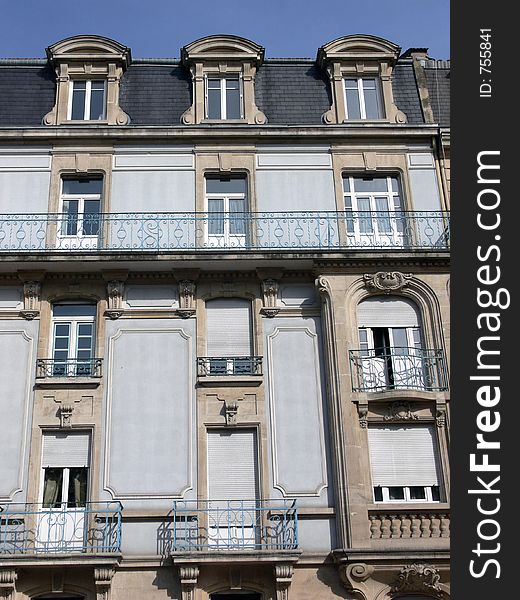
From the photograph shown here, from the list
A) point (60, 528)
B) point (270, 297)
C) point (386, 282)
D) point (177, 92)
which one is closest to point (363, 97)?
point (177, 92)

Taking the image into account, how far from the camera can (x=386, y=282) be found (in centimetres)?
1842

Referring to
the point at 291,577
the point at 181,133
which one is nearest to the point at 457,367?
the point at 291,577

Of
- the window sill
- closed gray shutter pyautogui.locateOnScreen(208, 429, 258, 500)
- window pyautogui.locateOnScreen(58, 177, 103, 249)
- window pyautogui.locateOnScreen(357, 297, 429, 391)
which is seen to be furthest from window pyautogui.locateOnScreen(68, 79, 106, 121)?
closed gray shutter pyautogui.locateOnScreen(208, 429, 258, 500)

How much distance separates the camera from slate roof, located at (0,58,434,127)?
20688mm

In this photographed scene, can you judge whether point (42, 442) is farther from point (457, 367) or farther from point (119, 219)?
point (457, 367)

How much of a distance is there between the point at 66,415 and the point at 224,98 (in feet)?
28.7

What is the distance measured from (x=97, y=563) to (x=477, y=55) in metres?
10.5

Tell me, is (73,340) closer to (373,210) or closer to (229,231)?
(229,231)

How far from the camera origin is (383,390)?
17281 mm

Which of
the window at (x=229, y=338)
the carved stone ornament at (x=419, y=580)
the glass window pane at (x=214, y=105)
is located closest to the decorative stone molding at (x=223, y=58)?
the glass window pane at (x=214, y=105)

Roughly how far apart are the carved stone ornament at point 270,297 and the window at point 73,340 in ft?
11.9

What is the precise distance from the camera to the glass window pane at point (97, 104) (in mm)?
20688

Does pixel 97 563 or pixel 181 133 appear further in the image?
pixel 181 133

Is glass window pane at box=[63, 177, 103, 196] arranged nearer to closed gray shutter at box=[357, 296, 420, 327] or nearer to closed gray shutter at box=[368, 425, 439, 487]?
closed gray shutter at box=[357, 296, 420, 327]
